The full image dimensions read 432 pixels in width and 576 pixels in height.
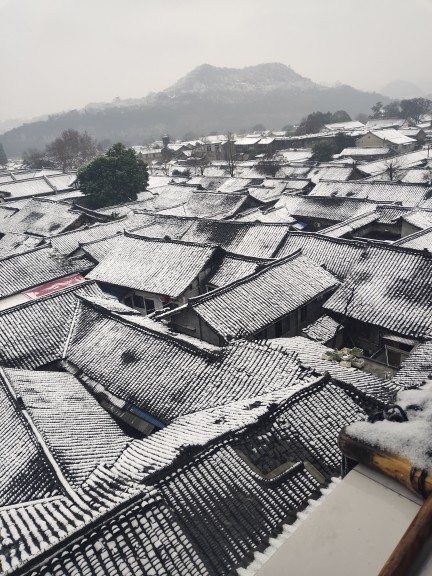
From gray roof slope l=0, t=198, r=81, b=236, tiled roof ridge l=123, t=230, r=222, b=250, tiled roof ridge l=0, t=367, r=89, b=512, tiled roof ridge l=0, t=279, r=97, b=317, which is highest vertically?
gray roof slope l=0, t=198, r=81, b=236

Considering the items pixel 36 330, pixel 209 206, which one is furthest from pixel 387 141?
pixel 36 330

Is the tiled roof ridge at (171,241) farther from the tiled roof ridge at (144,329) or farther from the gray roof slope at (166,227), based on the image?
the tiled roof ridge at (144,329)

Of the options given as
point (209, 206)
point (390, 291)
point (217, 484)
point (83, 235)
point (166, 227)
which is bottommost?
point (390, 291)

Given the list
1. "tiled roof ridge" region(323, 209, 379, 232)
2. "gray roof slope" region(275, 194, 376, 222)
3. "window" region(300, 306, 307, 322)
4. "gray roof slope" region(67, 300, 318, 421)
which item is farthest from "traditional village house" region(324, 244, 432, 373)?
Result: "gray roof slope" region(275, 194, 376, 222)

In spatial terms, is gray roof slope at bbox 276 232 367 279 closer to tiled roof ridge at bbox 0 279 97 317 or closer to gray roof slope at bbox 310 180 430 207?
tiled roof ridge at bbox 0 279 97 317

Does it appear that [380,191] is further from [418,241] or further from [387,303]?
[387,303]
